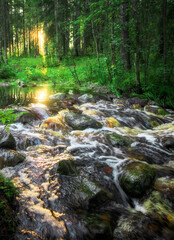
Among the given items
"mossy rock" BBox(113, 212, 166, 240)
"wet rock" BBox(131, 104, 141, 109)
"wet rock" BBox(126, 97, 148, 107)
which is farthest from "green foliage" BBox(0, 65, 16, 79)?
"mossy rock" BBox(113, 212, 166, 240)

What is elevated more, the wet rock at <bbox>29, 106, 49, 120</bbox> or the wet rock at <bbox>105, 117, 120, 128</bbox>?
the wet rock at <bbox>29, 106, 49, 120</bbox>

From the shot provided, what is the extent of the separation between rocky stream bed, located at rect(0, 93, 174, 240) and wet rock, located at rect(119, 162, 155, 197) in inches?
0.5

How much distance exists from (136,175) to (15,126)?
11.0 feet

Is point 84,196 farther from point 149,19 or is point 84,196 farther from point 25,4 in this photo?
point 25,4

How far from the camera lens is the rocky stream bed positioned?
71.0 inches

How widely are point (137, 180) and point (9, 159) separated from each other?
80.8 inches

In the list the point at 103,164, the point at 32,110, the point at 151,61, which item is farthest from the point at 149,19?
the point at 103,164

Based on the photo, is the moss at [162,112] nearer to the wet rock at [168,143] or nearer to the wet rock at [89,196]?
the wet rock at [168,143]

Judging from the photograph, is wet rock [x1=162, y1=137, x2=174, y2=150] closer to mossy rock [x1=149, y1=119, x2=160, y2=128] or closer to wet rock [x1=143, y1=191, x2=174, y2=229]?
mossy rock [x1=149, y1=119, x2=160, y2=128]

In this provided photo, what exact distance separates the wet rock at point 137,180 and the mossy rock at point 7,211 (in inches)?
59.7

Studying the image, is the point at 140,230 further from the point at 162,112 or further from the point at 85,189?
the point at 162,112

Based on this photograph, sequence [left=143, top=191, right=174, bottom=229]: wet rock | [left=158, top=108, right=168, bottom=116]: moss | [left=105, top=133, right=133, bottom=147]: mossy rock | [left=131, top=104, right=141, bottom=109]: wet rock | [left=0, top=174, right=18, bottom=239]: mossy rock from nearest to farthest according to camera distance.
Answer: [left=0, top=174, right=18, bottom=239]: mossy rock < [left=143, top=191, right=174, bottom=229]: wet rock < [left=105, top=133, right=133, bottom=147]: mossy rock < [left=158, top=108, right=168, bottom=116]: moss < [left=131, top=104, right=141, bottom=109]: wet rock

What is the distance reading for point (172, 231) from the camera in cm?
190

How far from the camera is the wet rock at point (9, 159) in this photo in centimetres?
274
